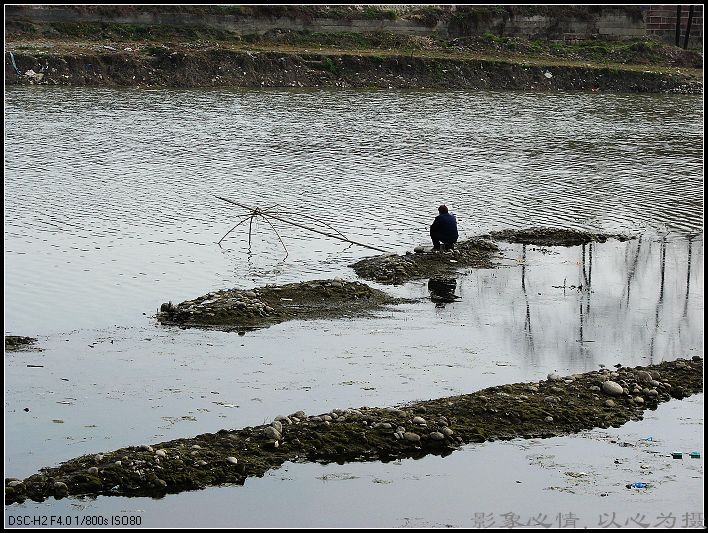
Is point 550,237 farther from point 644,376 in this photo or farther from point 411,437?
point 411,437

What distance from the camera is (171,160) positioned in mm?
46844

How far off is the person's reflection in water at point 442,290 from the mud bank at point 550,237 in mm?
4886

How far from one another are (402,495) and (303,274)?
12902 millimetres

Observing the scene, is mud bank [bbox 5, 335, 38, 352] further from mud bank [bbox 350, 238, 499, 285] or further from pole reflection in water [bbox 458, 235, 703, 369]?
pole reflection in water [bbox 458, 235, 703, 369]

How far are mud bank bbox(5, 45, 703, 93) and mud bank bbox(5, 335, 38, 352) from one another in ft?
140

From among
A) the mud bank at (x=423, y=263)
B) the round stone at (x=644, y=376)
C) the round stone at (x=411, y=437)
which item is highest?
the round stone at (x=411, y=437)

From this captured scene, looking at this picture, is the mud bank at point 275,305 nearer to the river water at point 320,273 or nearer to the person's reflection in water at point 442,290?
the river water at point 320,273

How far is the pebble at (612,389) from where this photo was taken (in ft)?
63.9

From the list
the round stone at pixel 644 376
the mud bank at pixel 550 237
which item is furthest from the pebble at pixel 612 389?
the mud bank at pixel 550 237

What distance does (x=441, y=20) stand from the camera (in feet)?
255

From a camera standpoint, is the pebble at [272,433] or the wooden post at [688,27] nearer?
the pebble at [272,433]

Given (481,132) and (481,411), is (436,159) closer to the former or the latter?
(481,132)

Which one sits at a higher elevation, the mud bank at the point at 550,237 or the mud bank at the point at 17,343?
the mud bank at the point at 17,343

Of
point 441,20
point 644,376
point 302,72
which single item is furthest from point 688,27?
point 644,376
